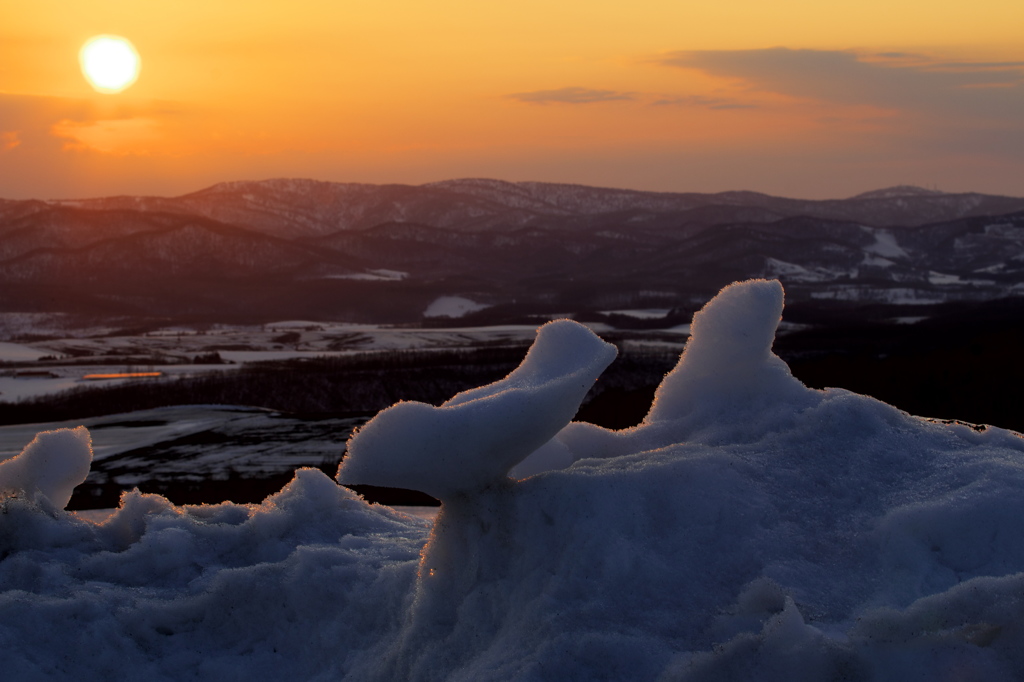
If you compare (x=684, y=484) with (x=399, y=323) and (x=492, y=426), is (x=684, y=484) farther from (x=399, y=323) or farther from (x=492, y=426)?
(x=399, y=323)

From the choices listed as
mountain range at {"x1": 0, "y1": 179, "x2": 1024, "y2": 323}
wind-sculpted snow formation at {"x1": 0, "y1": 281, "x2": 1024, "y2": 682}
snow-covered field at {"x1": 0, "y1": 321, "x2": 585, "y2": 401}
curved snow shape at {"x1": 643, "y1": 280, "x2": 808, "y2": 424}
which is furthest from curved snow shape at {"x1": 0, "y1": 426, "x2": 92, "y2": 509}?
mountain range at {"x1": 0, "y1": 179, "x2": 1024, "y2": 323}

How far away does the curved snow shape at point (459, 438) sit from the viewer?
17.8 ft

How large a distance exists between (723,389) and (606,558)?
227 centimetres

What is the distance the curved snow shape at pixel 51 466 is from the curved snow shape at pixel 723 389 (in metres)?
4.20

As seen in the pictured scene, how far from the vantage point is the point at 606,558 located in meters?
5.50

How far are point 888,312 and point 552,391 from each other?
9620 centimetres

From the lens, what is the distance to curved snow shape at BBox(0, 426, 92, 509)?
26.2 feet

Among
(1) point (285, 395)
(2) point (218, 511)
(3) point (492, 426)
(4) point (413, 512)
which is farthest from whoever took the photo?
(1) point (285, 395)

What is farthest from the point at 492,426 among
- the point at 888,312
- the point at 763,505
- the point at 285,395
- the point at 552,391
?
the point at 888,312

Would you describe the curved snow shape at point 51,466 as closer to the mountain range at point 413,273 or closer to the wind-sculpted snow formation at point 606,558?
the wind-sculpted snow formation at point 606,558

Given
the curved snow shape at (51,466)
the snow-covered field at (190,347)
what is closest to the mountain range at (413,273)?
the snow-covered field at (190,347)

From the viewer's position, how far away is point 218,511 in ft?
26.9

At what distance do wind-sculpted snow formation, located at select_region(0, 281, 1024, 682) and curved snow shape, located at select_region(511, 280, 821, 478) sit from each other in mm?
18

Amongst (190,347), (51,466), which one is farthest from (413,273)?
(51,466)
